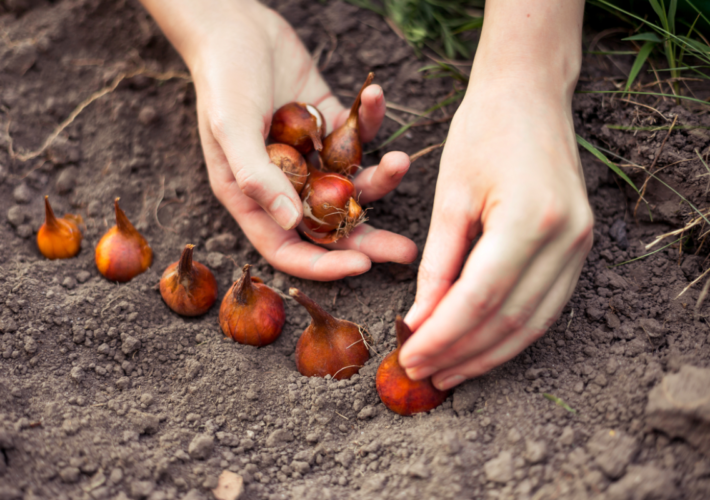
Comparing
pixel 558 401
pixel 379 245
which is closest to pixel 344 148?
pixel 379 245

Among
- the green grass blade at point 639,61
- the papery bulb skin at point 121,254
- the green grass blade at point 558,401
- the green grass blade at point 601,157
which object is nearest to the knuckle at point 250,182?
the papery bulb skin at point 121,254

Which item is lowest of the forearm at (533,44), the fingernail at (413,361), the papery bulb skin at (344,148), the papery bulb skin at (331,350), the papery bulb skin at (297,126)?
the papery bulb skin at (331,350)

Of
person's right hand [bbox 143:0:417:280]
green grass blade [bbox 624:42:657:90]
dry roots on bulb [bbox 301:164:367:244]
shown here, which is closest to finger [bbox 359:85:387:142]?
person's right hand [bbox 143:0:417:280]

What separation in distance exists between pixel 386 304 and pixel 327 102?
101 centimetres

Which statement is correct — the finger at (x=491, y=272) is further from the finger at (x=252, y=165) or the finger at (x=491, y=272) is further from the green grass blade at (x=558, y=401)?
the finger at (x=252, y=165)

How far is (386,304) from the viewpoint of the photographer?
176 cm

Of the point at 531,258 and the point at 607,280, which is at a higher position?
the point at 531,258

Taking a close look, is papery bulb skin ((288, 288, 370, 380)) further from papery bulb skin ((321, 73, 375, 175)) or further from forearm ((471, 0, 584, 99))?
forearm ((471, 0, 584, 99))

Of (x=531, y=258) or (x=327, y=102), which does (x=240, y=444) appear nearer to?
(x=531, y=258)

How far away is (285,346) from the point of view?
67.4 inches

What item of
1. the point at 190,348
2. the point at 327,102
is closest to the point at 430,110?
the point at 327,102

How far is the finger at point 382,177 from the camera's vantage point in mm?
1702

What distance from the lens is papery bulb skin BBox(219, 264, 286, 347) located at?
5.27ft

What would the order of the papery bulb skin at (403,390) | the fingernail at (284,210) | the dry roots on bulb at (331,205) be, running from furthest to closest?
the dry roots on bulb at (331,205)
the fingernail at (284,210)
the papery bulb skin at (403,390)
